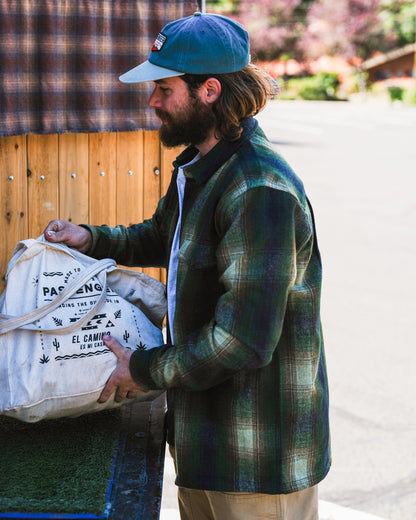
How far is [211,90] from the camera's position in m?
2.23

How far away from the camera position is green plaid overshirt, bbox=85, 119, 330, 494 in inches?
80.8

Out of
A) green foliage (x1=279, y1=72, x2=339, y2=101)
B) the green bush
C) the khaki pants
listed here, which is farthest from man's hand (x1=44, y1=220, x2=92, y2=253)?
green foliage (x1=279, y1=72, x2=339, y2=101)

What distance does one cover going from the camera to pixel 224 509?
2.30 metres

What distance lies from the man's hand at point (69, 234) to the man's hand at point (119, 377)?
0.46 m

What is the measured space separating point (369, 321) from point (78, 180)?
3.24 m

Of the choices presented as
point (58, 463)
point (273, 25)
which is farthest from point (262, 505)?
point (273, 25)

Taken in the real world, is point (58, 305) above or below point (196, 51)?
below

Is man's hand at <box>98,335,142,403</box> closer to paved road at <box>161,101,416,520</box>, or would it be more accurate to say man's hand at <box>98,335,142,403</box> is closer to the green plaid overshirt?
the green plaid overshirt

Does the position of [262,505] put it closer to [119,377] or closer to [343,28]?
[119,377]

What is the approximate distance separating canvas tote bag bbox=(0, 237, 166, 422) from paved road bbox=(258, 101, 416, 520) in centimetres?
204

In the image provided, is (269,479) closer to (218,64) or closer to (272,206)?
(272,206)

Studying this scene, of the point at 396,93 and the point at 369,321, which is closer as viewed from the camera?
the point at 369,321

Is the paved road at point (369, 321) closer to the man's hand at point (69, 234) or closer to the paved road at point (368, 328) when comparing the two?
the paved road at point (368, 328)

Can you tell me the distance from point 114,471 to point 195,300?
2.10 ft
